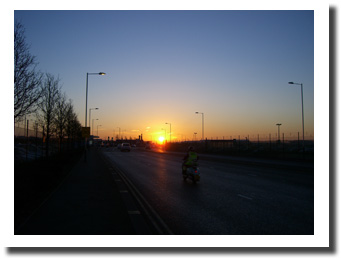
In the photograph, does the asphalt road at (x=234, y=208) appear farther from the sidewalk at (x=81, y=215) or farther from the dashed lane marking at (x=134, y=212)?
the sidewalk at (x=81, y=215)

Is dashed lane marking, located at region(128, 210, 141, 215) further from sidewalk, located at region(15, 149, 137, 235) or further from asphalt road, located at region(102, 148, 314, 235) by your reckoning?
asphalt road, located at region(102, 148, 314, 235)

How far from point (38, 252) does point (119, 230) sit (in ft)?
5.39

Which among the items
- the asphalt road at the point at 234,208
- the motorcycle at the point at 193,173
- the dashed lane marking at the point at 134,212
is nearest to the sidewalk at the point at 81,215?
the dashed lane marking at the point at 134,212

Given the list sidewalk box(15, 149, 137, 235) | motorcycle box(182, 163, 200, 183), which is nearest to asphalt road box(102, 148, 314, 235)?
motorcycle box(182, 163, 200, 183)

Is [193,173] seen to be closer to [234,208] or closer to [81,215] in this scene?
[234,208]

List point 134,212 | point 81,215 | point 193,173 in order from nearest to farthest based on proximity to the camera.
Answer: point 81,215 → point 134,212 → point 193,173

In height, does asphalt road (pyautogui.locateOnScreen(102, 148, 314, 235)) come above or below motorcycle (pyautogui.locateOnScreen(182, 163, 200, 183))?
below

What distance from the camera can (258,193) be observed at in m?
11.2

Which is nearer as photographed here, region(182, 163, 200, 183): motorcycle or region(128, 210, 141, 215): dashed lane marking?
region(128, 210, 141, 215): dashed lane marking

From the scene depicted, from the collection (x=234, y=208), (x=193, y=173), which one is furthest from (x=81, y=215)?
(x=193, y=173)
